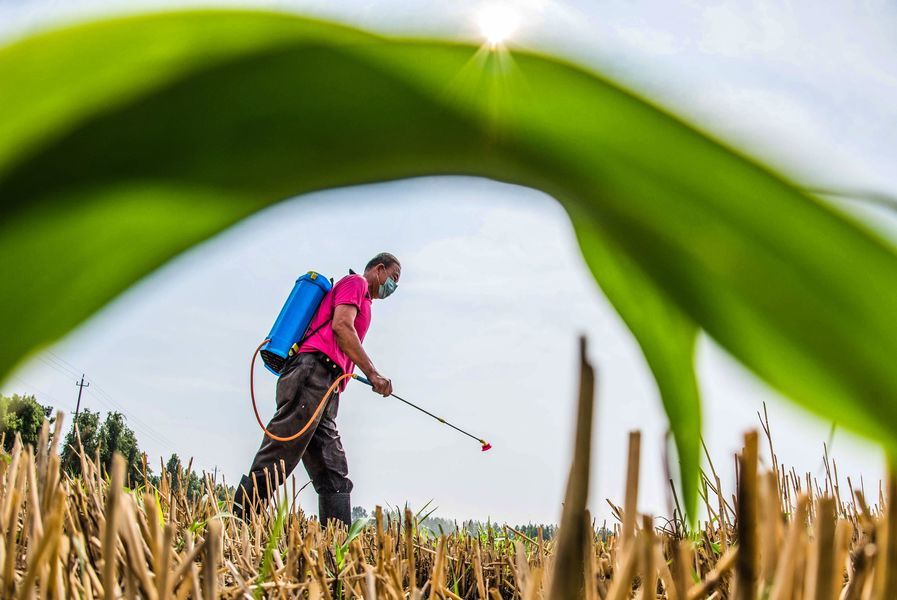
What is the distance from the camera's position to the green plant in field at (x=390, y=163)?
0.13 m

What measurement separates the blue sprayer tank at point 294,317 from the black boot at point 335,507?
0.58 m

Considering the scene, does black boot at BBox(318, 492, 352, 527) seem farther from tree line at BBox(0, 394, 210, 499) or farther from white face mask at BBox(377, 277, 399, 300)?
white face mask at BBox(377, 277, 399, 300)

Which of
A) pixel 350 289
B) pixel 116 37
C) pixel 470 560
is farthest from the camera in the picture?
pixel 350 289

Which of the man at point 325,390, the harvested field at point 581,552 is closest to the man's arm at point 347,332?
the man at point 325,390

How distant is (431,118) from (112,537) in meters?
0.33

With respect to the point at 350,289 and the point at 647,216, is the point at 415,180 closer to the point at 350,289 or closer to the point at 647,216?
the point at 647,216

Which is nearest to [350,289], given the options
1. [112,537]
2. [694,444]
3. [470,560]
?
[470,560]

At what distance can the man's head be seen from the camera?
327 centimetres

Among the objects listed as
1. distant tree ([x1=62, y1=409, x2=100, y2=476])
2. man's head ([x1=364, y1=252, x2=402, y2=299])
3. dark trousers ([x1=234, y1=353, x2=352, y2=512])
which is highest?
man's head ([x1=364, y1=252, x2=402, y2=299])

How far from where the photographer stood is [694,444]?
0.68ft

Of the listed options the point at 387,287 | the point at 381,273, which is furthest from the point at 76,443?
the point at 387,287

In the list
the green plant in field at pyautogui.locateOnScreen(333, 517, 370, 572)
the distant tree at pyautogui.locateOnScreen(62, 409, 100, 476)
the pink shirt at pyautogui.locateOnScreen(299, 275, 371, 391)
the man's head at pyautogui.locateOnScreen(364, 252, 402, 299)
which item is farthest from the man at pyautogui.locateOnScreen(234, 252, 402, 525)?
the green plant in field at pyautogui.locateOnScreen(333, 517, 370, 572)

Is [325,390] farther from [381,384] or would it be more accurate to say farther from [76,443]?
[76,443]

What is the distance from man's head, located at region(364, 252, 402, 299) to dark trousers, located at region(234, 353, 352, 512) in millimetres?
499
